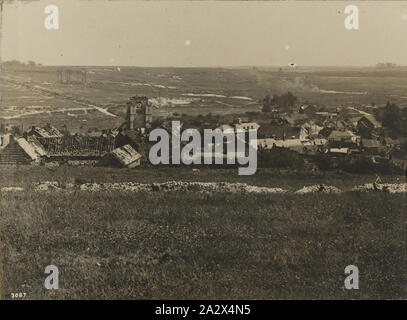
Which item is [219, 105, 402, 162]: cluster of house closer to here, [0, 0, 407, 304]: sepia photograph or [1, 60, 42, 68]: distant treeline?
[0, 0, 407, 304]: sepia photograph

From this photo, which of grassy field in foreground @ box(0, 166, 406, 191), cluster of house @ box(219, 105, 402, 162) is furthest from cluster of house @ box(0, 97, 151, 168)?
cluster of house @ box(219, 105, 402, 162)

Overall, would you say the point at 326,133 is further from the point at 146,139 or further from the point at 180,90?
the point at 146,139

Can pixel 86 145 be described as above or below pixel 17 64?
below

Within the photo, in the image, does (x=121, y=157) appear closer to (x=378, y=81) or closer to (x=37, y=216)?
(x=37, y=216)

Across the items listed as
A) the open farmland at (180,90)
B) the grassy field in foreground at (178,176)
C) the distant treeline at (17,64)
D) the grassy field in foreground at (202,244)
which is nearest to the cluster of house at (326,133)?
the open farmland at (180,90)

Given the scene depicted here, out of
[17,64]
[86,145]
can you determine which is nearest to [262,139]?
[86,145]

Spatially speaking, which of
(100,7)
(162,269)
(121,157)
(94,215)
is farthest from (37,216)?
(100,7)
